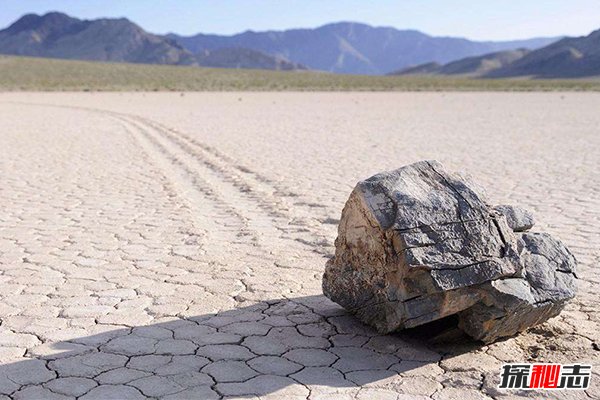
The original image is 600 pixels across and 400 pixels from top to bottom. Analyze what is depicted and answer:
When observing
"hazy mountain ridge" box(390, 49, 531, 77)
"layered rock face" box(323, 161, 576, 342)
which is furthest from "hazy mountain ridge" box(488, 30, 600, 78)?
"layered rock face" box(323, 161, 576, 342)

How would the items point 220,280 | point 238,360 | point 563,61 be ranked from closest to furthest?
point 238,360 → point 220,280 → point 563,61

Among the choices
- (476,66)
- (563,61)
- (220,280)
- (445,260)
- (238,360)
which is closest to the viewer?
(445,260)

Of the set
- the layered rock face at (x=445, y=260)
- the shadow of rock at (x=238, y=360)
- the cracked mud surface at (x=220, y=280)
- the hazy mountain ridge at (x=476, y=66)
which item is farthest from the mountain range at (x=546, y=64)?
the shadow of rock at (x=238, y=360)

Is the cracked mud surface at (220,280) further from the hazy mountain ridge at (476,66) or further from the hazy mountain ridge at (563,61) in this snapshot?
the hazy mountain ridge at (476,66)

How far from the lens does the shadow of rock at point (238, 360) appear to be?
3508 millimetres

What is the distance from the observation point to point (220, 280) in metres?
5.21

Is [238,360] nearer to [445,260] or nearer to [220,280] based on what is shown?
[445,260]

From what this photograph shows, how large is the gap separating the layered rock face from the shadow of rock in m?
0.21

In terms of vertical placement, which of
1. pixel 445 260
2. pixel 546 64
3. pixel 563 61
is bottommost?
pixel 445 260

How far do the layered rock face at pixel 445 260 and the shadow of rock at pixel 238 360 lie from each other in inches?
8.2

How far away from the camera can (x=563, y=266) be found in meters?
4.08

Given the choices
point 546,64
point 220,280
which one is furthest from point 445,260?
point 546,64

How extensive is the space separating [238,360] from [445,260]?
1.19 m

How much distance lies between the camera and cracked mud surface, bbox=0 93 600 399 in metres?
3.64
